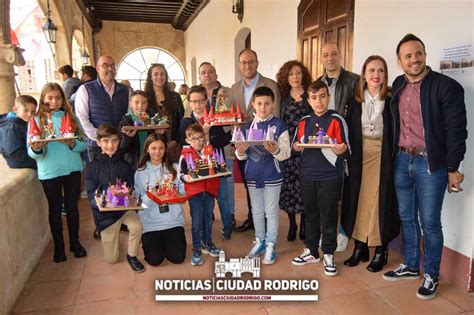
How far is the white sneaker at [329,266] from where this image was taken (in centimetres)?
A: 295

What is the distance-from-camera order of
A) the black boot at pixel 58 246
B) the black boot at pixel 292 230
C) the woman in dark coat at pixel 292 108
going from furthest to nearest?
the black boot at pixel 292 230 → the woman in dark coat at pixel 292 108 → the black boot at pixel 58 246

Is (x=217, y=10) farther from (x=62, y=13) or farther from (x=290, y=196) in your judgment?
(x=290, y=196)

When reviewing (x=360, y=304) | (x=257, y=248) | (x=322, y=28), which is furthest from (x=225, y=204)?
(x=322, y=28)

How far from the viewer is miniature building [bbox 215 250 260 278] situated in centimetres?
296

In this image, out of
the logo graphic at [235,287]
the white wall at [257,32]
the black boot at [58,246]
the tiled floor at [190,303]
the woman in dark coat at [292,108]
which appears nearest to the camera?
the tiled floor at [190,303]

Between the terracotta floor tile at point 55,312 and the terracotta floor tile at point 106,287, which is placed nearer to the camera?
the terracotta floor tile at point 55,312

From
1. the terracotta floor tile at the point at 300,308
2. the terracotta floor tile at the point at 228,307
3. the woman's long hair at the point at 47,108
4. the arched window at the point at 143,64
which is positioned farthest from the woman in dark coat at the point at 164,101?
the arched window at the point at 143,64

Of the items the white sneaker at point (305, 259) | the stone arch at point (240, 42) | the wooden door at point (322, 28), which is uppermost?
the stone arch at point (240, 42)

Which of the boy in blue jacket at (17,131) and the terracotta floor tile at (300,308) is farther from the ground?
the boy in blue jacket at (17,131)

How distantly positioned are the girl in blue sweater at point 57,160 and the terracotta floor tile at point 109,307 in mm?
858

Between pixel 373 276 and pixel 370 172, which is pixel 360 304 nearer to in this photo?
pixel 373 276

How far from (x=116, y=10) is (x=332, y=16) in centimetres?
1175

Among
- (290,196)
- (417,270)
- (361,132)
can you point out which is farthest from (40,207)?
(417,270)

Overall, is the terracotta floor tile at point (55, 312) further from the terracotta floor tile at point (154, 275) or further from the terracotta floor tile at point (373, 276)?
the terracotta floor tile at point (373, 276)
